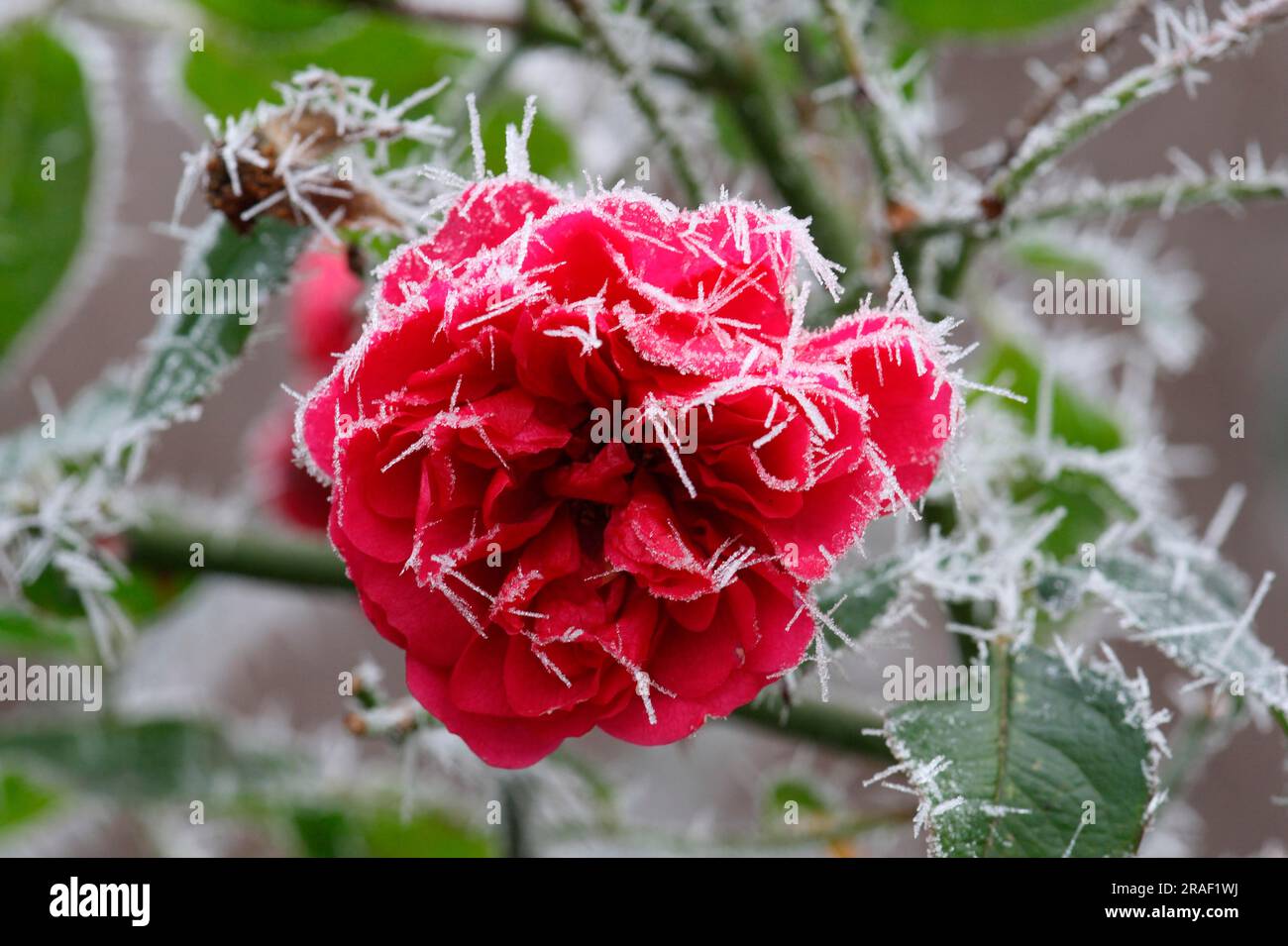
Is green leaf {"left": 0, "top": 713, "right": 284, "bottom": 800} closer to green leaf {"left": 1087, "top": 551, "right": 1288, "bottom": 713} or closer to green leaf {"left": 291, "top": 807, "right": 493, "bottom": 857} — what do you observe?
green leaf {"left": 291, "top": 807, "right": 493, "bottom": 857}

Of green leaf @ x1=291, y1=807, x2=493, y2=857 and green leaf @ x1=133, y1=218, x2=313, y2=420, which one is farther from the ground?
green leaf @ x1=133, y1=218, x2=313, y2=420

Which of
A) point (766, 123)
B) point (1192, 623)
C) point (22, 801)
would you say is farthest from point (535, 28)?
point (22, 801)

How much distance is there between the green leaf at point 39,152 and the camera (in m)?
0.58

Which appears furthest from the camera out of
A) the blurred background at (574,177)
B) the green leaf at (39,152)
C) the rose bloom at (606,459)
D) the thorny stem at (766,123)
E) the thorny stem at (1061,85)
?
the blurred background at (574,177)

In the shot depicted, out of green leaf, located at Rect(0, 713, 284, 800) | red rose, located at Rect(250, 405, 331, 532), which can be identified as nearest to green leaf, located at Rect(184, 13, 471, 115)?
red rose, located at Rect(250, 405, 331, 532)

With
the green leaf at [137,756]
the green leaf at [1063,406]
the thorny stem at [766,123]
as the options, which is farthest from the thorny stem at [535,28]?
the green leaf at [137,756]

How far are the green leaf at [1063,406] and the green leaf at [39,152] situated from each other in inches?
16.9

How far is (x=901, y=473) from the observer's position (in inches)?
10.9

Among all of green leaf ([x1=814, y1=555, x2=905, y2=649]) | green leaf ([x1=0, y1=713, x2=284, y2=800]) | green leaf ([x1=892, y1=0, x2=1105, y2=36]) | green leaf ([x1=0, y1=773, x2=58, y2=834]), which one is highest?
green leaf ([x1=892, y1=0, x2=1105, y2=36])

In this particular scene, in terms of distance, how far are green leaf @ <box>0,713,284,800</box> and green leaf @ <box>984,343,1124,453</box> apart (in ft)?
1.30

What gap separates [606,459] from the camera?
27 cm

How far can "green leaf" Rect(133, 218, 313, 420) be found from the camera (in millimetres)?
346

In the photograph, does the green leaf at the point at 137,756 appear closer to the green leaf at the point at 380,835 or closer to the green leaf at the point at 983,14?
the green leaf at the point at 380,835

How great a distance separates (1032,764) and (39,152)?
0.50 metres
